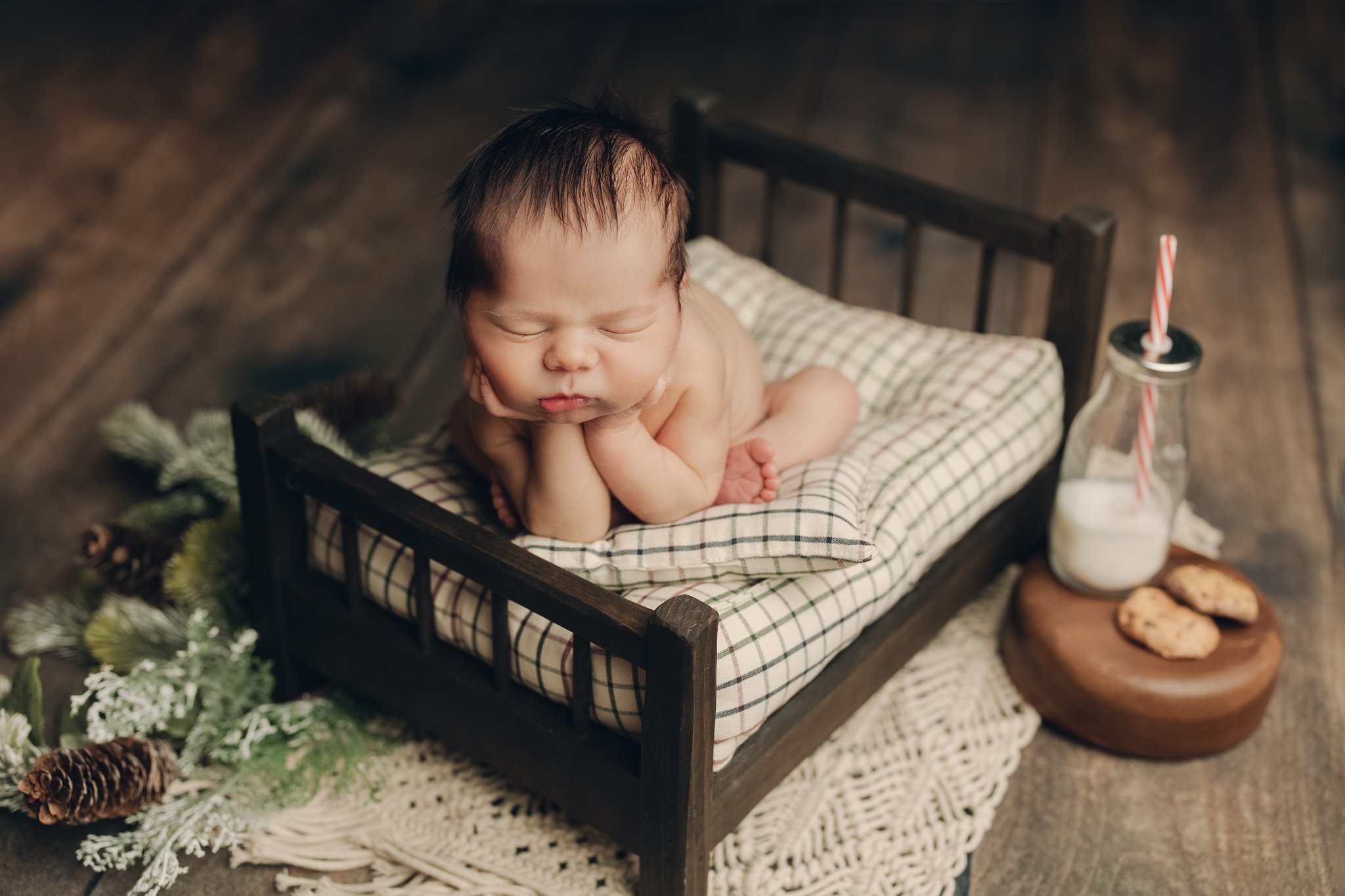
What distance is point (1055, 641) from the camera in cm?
139

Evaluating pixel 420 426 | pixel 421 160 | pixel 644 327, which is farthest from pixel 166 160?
pixel 644 327

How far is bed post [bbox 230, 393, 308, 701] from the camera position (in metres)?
1.23

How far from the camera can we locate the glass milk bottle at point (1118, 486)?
1.37 meters

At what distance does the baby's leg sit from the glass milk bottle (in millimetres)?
249

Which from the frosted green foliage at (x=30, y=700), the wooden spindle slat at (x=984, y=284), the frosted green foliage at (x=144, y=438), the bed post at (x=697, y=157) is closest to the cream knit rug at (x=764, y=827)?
the frosted green foliage at (x=30, y=700)

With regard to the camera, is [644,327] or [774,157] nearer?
[644,327]

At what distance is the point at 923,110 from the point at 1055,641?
1.60 m

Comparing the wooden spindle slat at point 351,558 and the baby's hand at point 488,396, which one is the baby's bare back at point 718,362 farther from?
the wooden spindle slat at point 351,558

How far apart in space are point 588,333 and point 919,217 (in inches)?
25.6

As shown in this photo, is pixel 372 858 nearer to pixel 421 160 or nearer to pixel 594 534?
pixel 594 534

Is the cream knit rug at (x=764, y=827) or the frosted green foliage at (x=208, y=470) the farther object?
the frosted green foliage at (x=208, y=470)

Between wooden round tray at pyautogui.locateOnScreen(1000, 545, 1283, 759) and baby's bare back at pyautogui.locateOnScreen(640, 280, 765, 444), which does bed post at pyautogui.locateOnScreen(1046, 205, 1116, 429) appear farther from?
baby's bare back at pyautogui.locateOnScreen(640, 280, 765, 444)

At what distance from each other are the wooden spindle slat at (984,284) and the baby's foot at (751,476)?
0.42 metres

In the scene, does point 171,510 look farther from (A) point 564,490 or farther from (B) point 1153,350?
(B) point 1153,350
